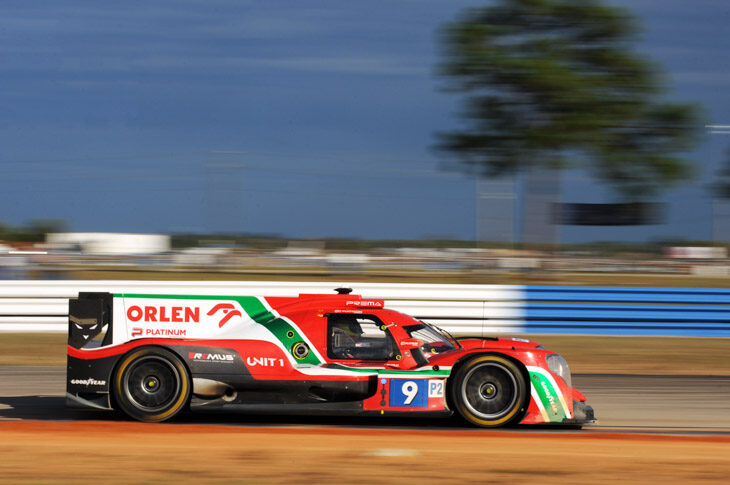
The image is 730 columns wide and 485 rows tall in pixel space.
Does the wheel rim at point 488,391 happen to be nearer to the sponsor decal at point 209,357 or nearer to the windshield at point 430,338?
the windshield at point 430,338

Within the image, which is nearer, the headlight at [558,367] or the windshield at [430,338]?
the headlight at [558,367]

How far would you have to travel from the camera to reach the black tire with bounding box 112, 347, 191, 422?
A: 7816 millimetres

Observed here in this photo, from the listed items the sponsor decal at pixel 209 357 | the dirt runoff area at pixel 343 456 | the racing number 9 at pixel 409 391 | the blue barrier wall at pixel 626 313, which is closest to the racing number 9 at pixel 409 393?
the racing number 9 at pixel 409 391

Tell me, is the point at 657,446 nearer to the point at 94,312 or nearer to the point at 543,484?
the point at 543,484

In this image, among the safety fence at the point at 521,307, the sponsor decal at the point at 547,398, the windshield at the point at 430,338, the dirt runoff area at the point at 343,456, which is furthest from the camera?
the safety fence at the point at 521,307

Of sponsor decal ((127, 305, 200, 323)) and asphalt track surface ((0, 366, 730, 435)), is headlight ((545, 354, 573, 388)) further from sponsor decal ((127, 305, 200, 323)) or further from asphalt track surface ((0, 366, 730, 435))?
sponsor decal ((127, 305, 200, 323))

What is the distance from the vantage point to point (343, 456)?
20.8 ft

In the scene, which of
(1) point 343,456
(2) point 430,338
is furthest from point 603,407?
(1) point 343,456

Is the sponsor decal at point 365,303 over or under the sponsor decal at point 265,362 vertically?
over

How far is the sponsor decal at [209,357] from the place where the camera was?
7.85m

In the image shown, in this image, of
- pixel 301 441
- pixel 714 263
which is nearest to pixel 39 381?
pixel 301 441

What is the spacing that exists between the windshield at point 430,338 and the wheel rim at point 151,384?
2.17 metres

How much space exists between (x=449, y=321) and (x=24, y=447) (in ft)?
34.0

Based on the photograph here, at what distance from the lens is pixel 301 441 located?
6891mm
